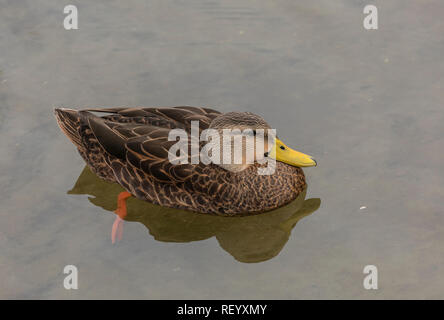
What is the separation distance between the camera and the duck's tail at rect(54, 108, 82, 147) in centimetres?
810

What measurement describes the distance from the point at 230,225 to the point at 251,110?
5.91 feet

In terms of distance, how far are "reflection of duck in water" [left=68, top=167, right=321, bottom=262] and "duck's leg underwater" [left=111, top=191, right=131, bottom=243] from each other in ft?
0.03

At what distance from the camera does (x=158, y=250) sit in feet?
24.0

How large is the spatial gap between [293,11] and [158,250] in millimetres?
4594

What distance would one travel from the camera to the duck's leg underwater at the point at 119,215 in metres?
7.50

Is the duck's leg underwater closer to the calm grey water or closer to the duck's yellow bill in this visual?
the calm grey water

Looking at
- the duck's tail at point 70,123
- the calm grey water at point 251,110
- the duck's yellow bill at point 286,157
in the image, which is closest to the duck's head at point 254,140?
the duck's yellow bill at point 286,157

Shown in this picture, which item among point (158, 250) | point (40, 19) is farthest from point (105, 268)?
point (40, 19)

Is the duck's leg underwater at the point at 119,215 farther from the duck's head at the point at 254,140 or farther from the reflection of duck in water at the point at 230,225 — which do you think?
the duck's head at the point at 254,140

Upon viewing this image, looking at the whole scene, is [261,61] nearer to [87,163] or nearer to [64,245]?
[87,163]

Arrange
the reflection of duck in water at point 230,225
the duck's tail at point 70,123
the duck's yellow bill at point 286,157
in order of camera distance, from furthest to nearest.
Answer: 1. the duck's tail at point 70,123
2. the duck's yellow bill at point 286,157
3. the reflection of duck in water at point 230,225

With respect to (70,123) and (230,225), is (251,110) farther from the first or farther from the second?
(70,123)

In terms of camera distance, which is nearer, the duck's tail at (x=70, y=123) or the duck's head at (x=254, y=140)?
the duck's head at (x=254, y=140)

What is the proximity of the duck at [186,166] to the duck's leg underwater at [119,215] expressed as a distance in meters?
0.01
